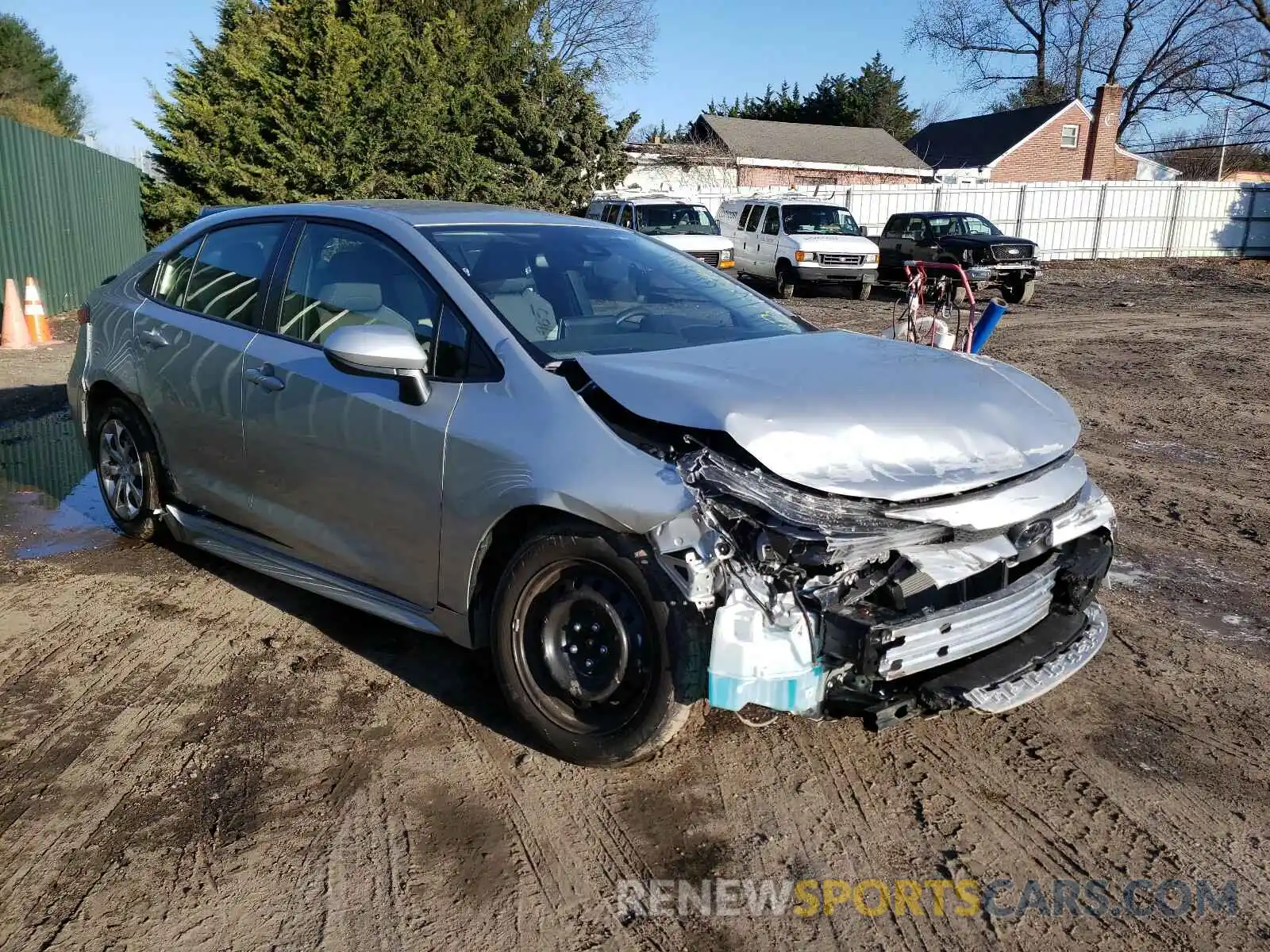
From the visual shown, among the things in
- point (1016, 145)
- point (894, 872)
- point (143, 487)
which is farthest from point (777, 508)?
point (1016, 145)

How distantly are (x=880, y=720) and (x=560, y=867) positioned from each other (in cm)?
Result: 101

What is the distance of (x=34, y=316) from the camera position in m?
12.2

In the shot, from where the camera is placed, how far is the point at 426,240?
386 centimetres

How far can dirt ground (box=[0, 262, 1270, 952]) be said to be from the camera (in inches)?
102

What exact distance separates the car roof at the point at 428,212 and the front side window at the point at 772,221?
1744 cm

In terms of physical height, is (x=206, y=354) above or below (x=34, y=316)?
above

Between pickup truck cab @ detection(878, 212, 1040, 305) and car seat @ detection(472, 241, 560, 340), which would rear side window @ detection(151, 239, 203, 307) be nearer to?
car seat @ detection(472, 241, 560, 340)

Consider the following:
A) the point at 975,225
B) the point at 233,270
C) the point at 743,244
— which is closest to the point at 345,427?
the point at 233,270

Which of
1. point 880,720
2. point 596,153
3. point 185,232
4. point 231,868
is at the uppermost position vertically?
point 596,153

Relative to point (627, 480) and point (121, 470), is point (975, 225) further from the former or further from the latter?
point (627, 480)

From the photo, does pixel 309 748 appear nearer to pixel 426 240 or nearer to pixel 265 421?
pixel 265 421

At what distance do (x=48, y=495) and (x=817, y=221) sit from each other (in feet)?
58.2

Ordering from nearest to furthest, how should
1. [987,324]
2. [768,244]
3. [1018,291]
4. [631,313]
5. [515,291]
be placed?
1. [515,291]
2. [631,313]
3. [987,324]
4. [1018,291]
5. [768,244]

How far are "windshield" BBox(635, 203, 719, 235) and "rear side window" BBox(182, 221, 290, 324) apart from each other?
1545 cm
